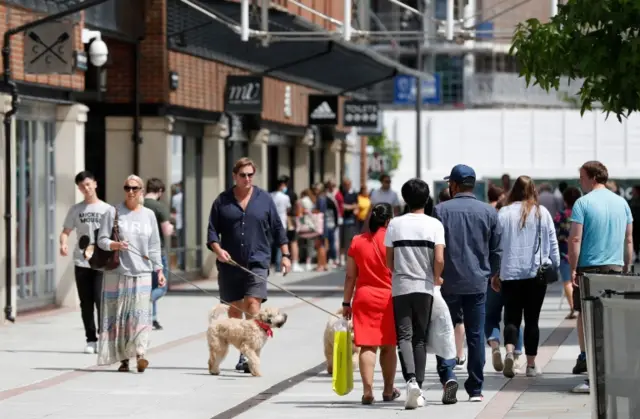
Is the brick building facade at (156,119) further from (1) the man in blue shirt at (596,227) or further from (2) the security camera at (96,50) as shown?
(1) the man in blue shirt at (596,227)

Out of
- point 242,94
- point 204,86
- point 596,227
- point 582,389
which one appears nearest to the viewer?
point 582,389

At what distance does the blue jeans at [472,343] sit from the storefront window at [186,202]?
15.9 metres

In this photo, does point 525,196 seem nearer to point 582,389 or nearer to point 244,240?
point 582,389

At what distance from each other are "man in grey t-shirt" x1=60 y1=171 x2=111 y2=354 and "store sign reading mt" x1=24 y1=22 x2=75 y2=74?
11.5 feet

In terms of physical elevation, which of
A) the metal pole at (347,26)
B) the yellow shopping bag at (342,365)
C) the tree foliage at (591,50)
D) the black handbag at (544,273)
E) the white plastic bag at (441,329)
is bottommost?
the yellow shopping bag at (342,365)

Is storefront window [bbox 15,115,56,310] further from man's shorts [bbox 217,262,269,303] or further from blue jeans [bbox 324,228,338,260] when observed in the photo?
blue jeans [bbox 324,228,338,260]

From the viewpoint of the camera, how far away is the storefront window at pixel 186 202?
2903 centimetres

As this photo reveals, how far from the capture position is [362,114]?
42.8 m

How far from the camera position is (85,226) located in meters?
17.1

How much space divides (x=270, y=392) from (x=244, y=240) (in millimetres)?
1879

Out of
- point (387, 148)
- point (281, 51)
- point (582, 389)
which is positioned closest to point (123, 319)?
point (582, 389)

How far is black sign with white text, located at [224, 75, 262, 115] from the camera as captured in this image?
100ft

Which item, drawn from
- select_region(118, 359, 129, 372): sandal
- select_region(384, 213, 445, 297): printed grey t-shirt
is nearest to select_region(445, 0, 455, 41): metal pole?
select_region(118, 359, 129, 372): sandal

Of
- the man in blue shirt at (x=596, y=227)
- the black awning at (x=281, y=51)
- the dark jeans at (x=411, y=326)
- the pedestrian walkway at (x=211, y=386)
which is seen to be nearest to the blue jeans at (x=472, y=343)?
the pedestrian walkway at (x=211, y=386)
